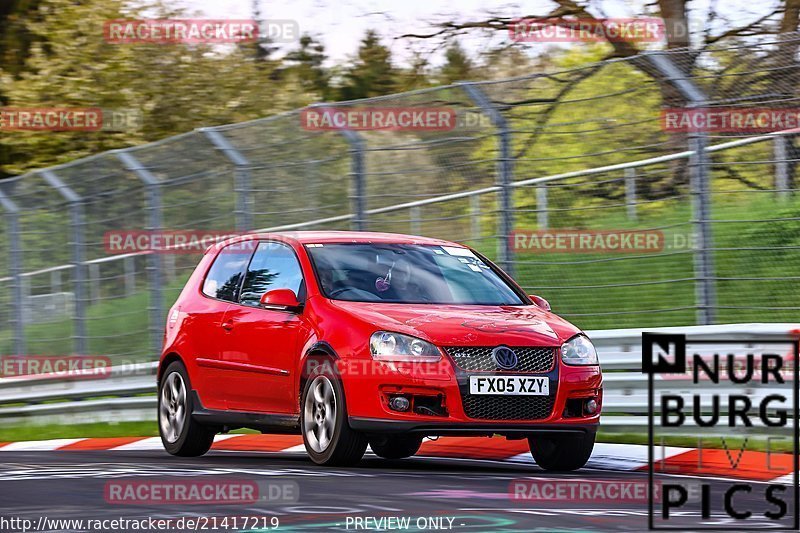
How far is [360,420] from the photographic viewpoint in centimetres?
934

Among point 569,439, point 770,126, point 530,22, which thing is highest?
point 530,22

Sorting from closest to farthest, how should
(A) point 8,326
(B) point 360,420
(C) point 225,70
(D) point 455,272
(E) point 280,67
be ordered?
1. (B) point 360,420
2. (D) point 455,272
3. (A) point 8,326
4. (C) point 225,70
5. (E) point 280,67

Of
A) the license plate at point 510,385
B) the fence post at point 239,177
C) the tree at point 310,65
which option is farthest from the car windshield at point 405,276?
the tree at point 310,65

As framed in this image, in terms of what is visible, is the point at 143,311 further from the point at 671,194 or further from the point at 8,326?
the point at 671,194

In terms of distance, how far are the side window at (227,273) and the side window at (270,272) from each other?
14 cm

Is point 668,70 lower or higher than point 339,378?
higher

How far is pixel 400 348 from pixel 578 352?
3.83ft

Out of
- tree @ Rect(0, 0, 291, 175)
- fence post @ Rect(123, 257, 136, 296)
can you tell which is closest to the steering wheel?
fence post @ Rect(123, 257, 136, 296)

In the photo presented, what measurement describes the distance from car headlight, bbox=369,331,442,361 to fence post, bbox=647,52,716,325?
272 centimetres

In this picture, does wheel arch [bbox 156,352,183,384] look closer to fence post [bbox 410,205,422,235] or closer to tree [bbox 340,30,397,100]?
fence post [bbox 410,205,422,235]

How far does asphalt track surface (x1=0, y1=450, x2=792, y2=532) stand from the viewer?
275 inches

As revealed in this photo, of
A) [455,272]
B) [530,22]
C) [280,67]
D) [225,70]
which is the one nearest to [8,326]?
[530,22]

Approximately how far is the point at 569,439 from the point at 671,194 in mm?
2713

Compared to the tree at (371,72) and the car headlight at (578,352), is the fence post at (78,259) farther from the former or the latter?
the car headlight at (578,352)
